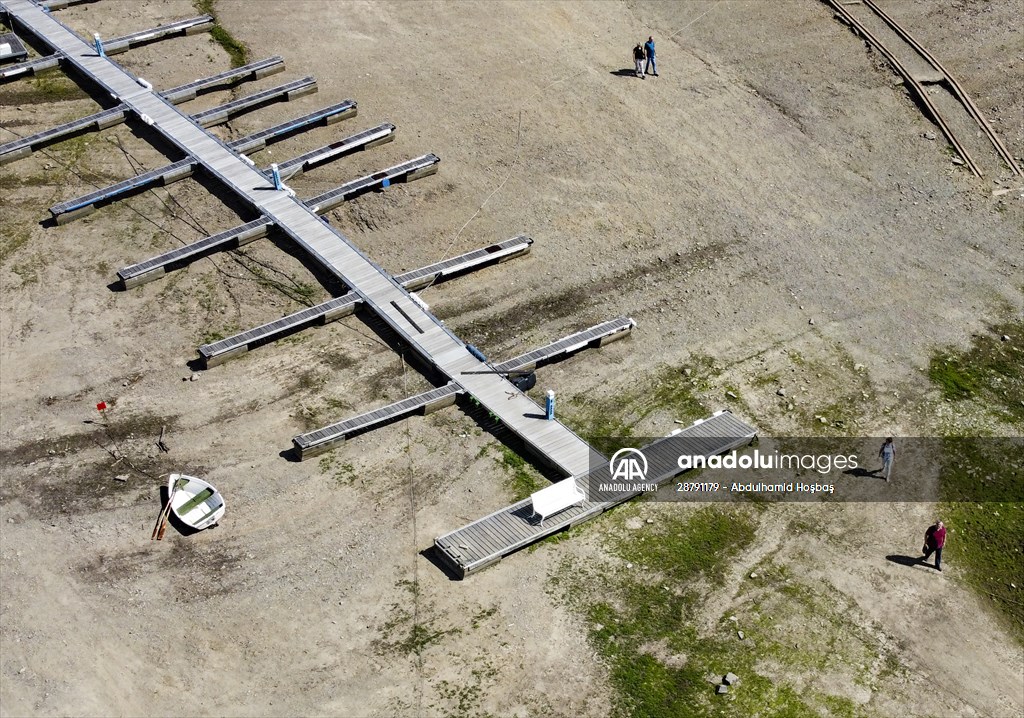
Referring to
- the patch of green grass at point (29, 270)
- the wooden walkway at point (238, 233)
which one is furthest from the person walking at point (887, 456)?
the patch of green grass at point (29, 270)

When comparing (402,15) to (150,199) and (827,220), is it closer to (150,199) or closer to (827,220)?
(150,199)

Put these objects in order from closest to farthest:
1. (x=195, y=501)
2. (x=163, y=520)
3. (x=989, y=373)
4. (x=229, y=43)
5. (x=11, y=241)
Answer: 1. (x=163, y=520)
2. (x=195, y=501)
3. (x=989, y=373)
4. (x=11, y=241)
5. (x=229, y=43)

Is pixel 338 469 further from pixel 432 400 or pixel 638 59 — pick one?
pixel 638 59

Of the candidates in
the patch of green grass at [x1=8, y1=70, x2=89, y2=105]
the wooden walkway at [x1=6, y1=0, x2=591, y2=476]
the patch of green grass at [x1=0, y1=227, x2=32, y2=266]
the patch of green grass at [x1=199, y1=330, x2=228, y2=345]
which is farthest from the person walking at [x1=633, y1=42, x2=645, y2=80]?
the patch of green grass at [x1=0, y1=227, x2=32, y2=266]

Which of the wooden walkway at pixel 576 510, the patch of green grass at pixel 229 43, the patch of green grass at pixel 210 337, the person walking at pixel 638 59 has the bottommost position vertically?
the patch of green grass at pixel 210 337

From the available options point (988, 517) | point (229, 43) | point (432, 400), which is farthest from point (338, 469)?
point (229, 43)

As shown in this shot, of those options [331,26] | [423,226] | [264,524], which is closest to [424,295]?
[423,226]

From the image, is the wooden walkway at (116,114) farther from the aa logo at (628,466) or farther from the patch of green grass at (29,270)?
the aa logo at (628,466)
